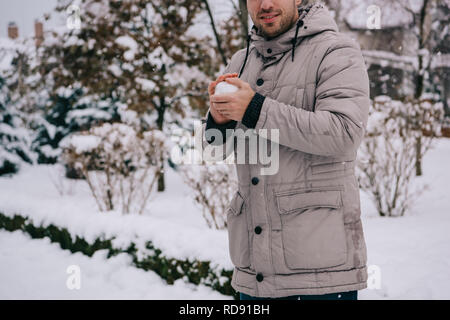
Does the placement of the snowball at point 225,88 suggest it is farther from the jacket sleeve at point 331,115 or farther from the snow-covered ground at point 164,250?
the snow-covered ground at point 164,250

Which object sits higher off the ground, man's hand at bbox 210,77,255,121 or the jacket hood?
the jacket hood

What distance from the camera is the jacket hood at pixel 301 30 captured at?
1.40 meters

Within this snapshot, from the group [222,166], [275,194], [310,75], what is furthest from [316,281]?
[222,166]

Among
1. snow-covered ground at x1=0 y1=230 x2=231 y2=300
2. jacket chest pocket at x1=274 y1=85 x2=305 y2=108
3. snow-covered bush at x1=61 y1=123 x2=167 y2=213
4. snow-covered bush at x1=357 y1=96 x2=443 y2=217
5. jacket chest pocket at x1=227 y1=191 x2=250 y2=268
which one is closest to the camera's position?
jacket chest pocket at x1=274 y1=85 x2=305 y2=108

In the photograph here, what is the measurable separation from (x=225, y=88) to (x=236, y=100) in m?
0.06

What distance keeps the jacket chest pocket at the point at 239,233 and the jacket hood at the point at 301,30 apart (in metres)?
0.54

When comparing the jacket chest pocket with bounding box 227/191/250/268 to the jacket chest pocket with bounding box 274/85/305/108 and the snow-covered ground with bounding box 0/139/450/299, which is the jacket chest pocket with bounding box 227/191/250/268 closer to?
the jacket chest pocket with bounding box 274/85/305/108

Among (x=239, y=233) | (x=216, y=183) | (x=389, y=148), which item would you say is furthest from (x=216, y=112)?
(x=389, y=148)

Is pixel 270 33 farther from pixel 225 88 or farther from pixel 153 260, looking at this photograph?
pixel 153 260

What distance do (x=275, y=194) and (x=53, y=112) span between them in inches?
557

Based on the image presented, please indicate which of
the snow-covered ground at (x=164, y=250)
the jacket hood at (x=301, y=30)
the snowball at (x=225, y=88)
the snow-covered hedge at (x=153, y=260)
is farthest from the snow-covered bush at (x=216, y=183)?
the snowball at (x=225, y=88)

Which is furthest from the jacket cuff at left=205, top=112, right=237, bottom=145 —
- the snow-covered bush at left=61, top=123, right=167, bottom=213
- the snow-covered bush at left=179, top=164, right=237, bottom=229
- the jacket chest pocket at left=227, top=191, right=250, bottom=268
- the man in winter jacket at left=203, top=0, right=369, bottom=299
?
the snow-covered bush at left=61, top=123, right=167, bottom=213

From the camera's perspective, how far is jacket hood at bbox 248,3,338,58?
140 cm
